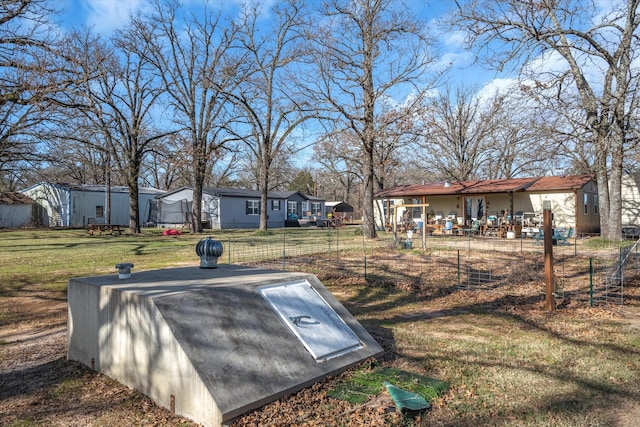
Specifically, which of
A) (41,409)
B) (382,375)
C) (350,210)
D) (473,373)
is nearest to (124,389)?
(41,409)

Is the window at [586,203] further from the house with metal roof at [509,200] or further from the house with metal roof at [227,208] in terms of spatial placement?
Answer: the house with metal roof at [227,208]

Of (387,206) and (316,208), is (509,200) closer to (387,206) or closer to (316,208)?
(387,206)

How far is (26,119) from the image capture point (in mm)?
→ 12008

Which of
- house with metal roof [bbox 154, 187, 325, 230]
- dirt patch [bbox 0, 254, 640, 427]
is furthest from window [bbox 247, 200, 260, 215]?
→ dirt patch [bbox 0, 254, 640, 427]

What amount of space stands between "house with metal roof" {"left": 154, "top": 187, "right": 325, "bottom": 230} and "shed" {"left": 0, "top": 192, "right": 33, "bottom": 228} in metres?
9.60

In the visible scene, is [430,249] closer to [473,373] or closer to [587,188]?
[473,373]

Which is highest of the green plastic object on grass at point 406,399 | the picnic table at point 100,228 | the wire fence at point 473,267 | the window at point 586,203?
the window at point 586,203

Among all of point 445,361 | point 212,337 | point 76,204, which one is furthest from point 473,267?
point 76,204

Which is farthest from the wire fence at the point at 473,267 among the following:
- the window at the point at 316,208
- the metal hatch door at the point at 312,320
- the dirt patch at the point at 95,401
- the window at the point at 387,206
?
the window at the point at 316,208

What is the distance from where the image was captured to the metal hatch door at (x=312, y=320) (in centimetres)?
436

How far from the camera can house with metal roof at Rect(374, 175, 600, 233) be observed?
23266 mm

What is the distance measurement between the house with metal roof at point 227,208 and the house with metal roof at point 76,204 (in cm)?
287

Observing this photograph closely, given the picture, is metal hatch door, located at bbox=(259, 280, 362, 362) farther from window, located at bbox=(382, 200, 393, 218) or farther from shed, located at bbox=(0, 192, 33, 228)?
shed, located at bbox=(0, 192, 33, 228)

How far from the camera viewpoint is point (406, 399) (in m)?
3.63
